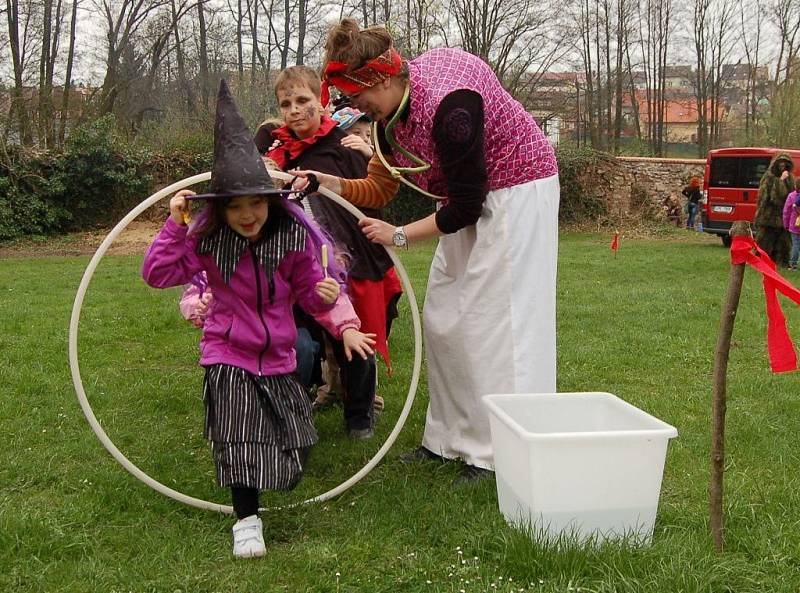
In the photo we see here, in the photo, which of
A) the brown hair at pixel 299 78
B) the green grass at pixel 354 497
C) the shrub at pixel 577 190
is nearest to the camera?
the green grass at pixel 354 497

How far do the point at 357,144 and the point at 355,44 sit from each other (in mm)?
1216

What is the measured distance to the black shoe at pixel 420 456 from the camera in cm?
391

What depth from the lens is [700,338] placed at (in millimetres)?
7359

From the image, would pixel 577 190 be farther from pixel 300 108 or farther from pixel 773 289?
pixel 773 289

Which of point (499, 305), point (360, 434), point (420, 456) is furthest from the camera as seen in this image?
point (360, 434)

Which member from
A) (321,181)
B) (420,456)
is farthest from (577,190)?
Result: (321,181)

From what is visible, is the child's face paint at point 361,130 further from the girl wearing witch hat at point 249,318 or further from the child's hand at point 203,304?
the child's hand at point 203,304

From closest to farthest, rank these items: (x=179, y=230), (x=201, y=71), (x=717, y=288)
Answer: (x=179, y=230) < (x=717, y=288) < (x=201, y=71)

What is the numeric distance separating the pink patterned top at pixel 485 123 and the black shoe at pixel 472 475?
1244 mm

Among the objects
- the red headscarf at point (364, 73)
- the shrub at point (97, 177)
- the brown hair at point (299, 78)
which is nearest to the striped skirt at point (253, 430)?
the red headscarf at point (364, 73)

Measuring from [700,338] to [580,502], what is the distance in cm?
505

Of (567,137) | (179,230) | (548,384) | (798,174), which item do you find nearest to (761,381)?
(548,384)

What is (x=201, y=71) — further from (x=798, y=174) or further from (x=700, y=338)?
(x=700, y=338)

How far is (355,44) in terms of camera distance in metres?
3.18
